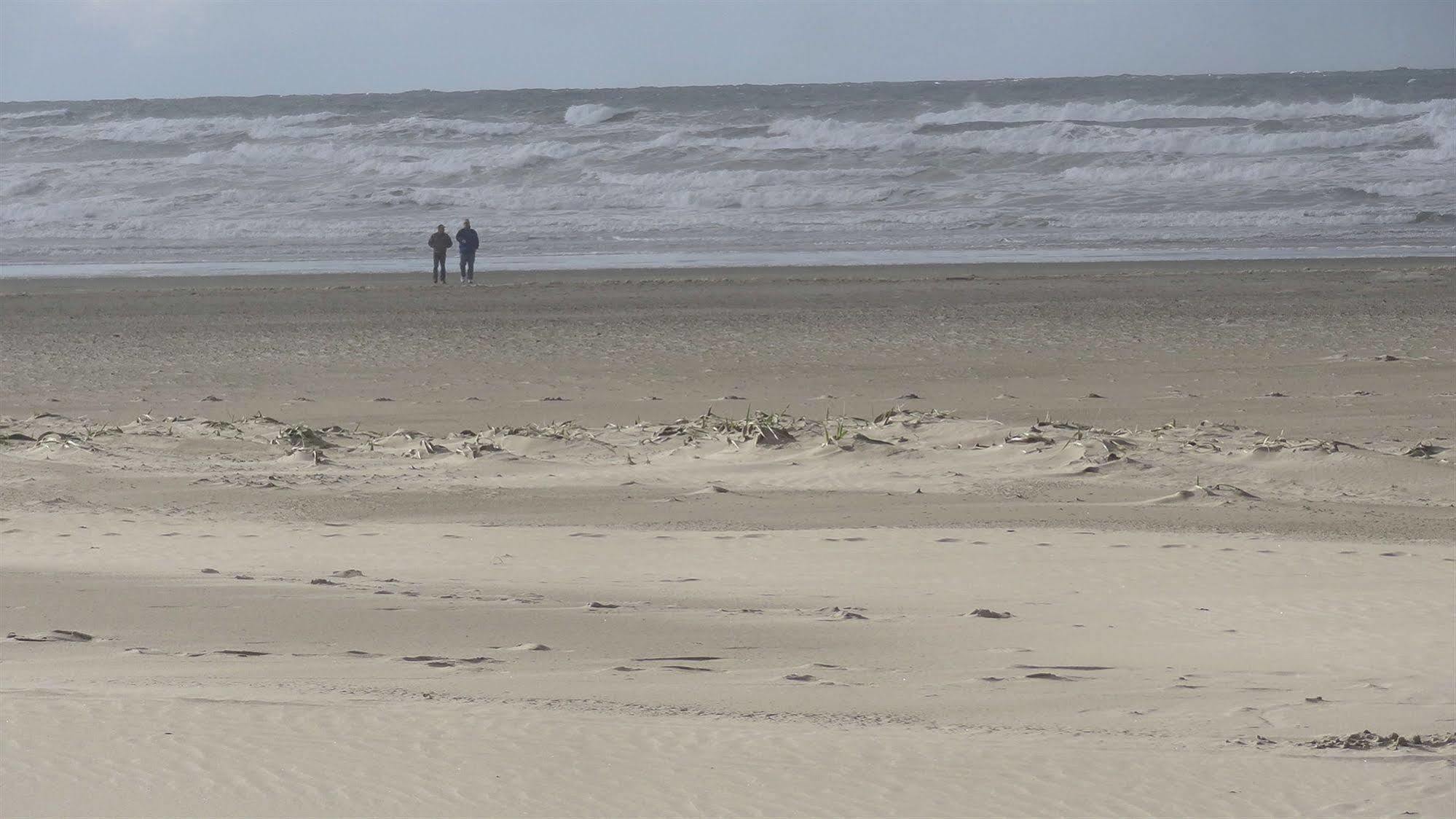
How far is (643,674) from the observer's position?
471 centimetres

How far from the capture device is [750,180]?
36188 mm

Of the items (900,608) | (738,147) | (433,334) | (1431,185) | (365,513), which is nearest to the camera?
(900,608)

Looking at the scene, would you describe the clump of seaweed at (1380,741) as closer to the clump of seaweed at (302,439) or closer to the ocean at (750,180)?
the clump of seaweed at (302,439)

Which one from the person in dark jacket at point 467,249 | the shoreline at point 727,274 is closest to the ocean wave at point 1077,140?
the shoreline at point 727,274

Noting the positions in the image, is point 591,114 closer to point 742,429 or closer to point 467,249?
point 467,249

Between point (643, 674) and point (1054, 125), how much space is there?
41.2 metres

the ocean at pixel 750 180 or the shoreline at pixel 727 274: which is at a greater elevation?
the ocean at pixel 750 180

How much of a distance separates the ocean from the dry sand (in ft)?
37.7

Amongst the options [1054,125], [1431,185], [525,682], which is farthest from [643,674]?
[1054,125]

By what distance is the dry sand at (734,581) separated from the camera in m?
3.76

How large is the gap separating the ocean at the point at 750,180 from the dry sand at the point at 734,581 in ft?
37.7

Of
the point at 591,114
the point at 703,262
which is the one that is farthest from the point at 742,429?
the point at 591,114

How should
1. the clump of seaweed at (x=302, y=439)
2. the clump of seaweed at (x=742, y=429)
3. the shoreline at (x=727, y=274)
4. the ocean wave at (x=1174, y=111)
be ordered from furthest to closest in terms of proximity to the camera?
the ocean wave at (x=1174, y=111) < the shoreline at (x=727, y=274) < the clump of seaweed at (x=302, y=439) < the clump of seaweed at (x=742, y=429)

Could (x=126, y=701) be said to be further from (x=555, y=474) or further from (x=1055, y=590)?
(x=555, y=474)
